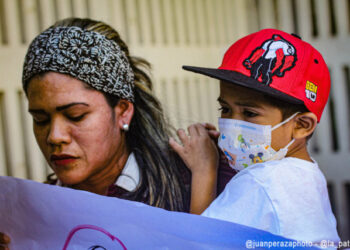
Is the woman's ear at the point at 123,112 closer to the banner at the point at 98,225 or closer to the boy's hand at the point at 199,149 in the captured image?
the boy's hand at the point at 199,149

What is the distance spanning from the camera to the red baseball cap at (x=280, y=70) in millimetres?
1492

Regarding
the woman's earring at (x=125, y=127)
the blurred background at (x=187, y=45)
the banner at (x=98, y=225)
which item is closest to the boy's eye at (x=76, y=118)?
the woman's earring at (x=125, y=127)

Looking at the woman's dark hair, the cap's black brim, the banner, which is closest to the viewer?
the banner

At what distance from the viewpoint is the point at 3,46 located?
268 cm

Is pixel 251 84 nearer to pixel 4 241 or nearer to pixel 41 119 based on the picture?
pixel 41 119

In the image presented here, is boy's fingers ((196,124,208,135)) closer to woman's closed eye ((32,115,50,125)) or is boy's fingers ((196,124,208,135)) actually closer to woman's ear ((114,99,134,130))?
woman's ear ((114,99,134,130))

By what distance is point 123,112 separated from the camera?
1.87 metres

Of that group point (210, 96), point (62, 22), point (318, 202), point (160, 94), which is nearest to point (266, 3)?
point (210, 96)

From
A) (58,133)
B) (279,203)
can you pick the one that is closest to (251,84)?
(279,203)

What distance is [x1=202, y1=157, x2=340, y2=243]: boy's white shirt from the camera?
4.41 ft

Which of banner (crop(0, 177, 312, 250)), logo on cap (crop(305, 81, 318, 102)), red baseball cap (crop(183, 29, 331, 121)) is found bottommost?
banner (crop(0, 177, 312, 250))

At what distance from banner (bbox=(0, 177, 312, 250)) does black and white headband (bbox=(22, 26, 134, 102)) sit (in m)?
0.53

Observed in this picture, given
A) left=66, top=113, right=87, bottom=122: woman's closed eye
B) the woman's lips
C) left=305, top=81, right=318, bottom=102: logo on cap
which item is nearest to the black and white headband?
left=66, top=113, right=87, bottom=122: woman's closed eye

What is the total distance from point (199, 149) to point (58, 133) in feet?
1.98
